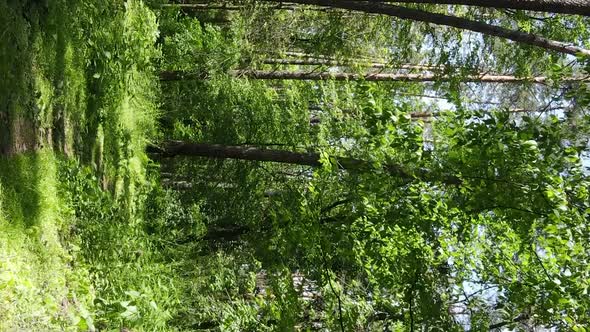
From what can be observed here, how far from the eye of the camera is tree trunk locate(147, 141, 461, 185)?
22.0ft

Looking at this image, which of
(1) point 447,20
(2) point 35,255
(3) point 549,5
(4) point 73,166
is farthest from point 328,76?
(2) point 35,255

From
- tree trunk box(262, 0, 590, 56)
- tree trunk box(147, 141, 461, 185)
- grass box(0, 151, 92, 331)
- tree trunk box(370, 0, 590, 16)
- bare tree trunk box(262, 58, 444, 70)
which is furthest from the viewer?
bare tree trunk box(262, 58, 444, 70)

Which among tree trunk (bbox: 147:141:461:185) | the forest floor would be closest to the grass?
the forest floor

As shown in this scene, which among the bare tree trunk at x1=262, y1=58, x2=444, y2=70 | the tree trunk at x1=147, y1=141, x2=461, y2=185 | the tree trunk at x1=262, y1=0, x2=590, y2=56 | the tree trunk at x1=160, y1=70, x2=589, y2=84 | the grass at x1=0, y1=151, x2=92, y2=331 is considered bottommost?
the grass at x1=0, y1=151, x2=92, y2=331

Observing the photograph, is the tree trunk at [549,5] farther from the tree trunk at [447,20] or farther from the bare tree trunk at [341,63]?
the bare tree trunk at [341,63]

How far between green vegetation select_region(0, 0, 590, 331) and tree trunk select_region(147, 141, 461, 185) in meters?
0.03

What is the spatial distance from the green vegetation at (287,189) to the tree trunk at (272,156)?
3 cm

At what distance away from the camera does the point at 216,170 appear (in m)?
11.2

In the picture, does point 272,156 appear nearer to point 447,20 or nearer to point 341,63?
point 447,20

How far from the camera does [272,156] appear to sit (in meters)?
8.69

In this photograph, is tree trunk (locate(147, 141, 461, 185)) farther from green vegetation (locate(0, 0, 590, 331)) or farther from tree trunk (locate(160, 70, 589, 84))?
tree trunk (locate(160, 70, 589, 84))

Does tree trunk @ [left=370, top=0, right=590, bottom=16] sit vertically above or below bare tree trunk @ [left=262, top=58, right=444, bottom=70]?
below

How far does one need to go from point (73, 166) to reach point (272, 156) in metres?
3.12

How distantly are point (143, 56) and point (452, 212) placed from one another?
5006mm
